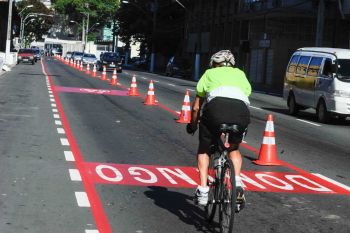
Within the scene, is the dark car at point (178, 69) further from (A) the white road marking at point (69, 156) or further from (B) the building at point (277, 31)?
(A) the white road marking at point (69, 156)

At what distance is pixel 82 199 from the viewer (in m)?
7.93

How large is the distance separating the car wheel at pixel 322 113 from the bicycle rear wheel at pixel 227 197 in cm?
1504

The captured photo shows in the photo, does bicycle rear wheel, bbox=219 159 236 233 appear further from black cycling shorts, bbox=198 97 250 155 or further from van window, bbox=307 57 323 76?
van window, bbox=307 57 323 76

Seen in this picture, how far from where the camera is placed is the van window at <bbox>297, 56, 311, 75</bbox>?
74.6 feet

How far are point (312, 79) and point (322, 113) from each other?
4.45ft

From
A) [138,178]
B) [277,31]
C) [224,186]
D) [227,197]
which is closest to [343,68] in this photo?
[138,178]

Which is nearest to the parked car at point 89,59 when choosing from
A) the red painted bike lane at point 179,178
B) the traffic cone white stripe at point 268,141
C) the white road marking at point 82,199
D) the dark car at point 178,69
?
the dark car at point 178,69

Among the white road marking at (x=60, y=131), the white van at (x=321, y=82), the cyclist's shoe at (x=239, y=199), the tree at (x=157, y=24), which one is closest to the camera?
the cyclist's shoe at (x=239, y=199)

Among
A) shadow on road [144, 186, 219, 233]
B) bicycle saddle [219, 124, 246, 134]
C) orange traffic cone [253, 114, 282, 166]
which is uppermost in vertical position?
bicycle saddle [219, 124, 246, 134]

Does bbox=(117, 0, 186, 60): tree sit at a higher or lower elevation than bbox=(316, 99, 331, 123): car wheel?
higher

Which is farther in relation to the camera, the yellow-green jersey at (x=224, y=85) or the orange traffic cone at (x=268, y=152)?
the orange traffic cone at (x=268, y=152)

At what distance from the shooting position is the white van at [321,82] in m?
20.4

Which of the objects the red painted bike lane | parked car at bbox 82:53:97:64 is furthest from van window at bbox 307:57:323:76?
parked car at bbox 82:53:97:64

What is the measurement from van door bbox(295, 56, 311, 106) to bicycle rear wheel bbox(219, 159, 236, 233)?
1652 cm
